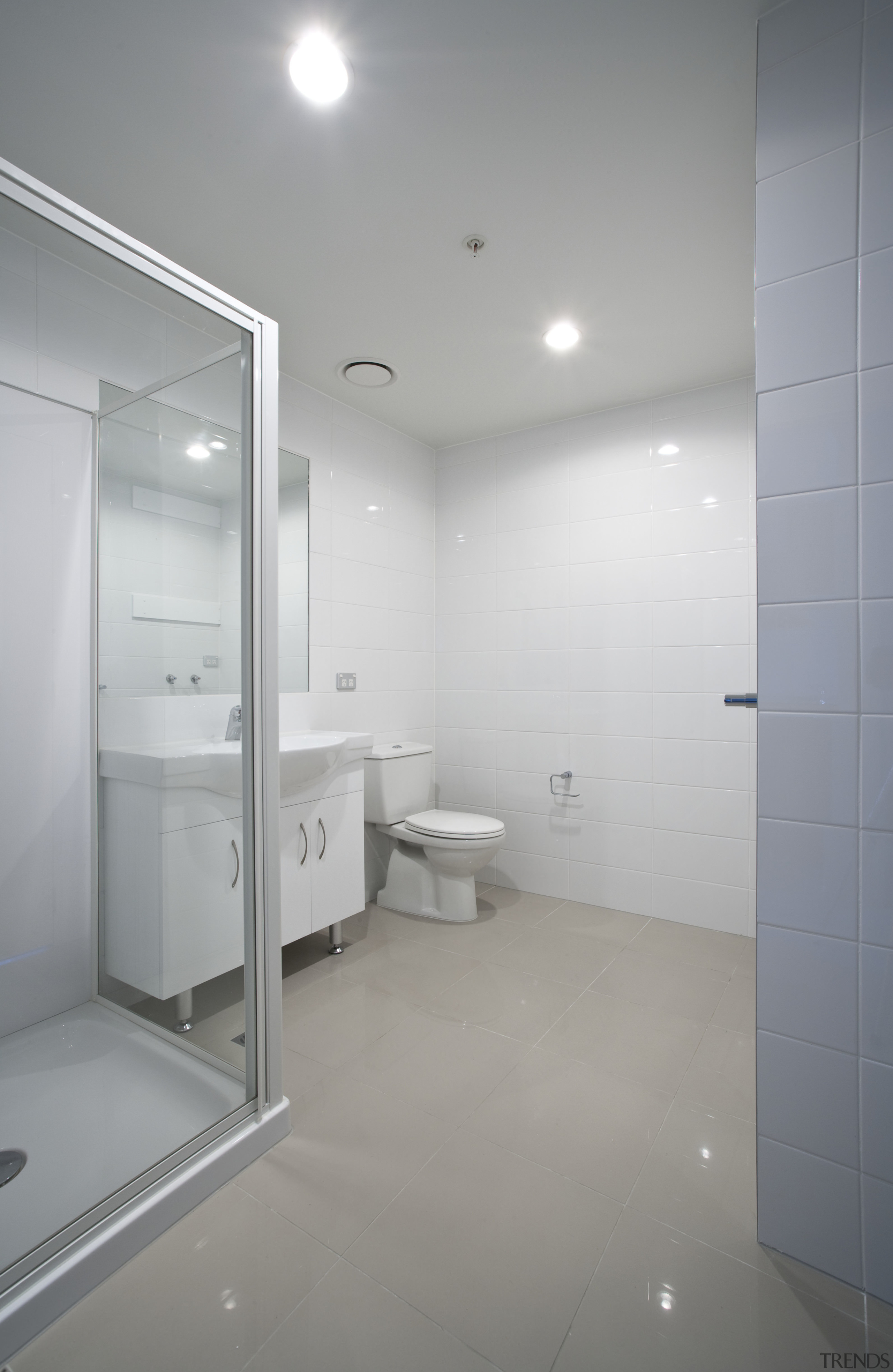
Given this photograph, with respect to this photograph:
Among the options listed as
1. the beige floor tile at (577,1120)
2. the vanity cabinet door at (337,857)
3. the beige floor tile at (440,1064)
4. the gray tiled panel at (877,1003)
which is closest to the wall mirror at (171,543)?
the vanity cabinet door at (337,857)

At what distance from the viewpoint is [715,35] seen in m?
1.32

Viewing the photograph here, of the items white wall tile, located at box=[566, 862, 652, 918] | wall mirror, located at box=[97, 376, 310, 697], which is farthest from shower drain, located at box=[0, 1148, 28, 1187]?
white wall tile, located at box=[566, 862, 652, 918]

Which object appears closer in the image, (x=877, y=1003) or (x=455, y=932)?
(x=877, y=1003)

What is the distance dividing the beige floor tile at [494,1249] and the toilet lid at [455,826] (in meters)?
1.39

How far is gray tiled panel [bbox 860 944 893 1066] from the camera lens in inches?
44.1

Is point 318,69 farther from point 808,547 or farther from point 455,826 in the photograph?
point 455,826

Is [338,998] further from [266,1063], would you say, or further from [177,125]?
[177,125]

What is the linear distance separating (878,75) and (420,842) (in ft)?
8.78

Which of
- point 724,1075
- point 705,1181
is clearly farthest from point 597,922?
point 705,1181

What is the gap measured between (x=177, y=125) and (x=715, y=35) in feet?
3.97

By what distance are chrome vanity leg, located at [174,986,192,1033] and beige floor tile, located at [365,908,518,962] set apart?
47.3 inches

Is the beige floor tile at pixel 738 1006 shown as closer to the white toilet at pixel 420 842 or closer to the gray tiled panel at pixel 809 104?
the white toilet at pixel 420 842

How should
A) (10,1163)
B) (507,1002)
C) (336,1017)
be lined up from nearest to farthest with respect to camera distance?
(10,1163) < (336,1017) < (507,1002)

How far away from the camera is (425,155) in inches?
63.3
